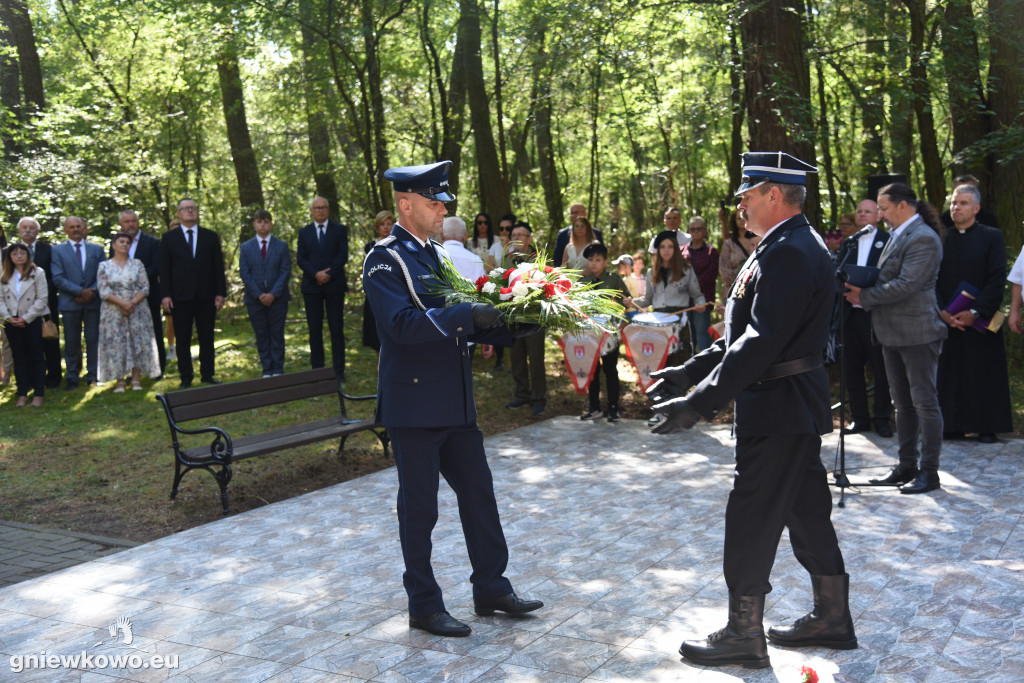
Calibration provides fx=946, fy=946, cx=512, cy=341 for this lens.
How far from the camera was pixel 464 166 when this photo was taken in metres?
25.1

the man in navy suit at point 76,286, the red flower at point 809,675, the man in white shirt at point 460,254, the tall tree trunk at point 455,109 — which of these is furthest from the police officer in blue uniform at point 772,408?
the tall tree trunk at point 455,109

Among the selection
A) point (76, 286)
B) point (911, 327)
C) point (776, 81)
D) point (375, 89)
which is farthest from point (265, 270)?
point (911, 327)

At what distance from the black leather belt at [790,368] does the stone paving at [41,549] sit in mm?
4735

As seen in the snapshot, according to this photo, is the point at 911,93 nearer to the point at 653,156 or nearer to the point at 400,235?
the point at 400,235

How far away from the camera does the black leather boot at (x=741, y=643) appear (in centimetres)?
422

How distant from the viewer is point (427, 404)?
4.73 metres

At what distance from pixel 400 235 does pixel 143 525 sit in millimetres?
3813

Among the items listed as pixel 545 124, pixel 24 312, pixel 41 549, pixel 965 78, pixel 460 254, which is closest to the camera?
pixel 41 549

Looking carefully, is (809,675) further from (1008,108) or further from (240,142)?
(240,142)

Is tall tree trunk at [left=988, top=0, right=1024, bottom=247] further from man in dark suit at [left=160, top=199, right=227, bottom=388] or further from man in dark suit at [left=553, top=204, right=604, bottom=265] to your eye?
man in dark suit at [left=160, top=199, right=227, bottom=388]

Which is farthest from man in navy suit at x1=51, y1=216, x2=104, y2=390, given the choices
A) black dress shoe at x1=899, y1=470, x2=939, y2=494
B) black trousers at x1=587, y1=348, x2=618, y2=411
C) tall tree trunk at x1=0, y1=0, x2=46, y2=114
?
black dress shoe at x1=899, y1=470, x2=939, y2=494

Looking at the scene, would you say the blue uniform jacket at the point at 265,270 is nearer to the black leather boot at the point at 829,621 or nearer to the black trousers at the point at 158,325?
the black trousers at the point at 158,325

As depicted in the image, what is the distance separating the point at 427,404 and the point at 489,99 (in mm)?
14798

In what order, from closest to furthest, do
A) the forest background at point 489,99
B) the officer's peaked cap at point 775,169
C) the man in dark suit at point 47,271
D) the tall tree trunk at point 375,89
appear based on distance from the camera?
the officer's peaked cap at point 775,169 < the forest background at point 489,99 < the man in dark suit at point 47,271 < the tall tree trunk at point 375,89
